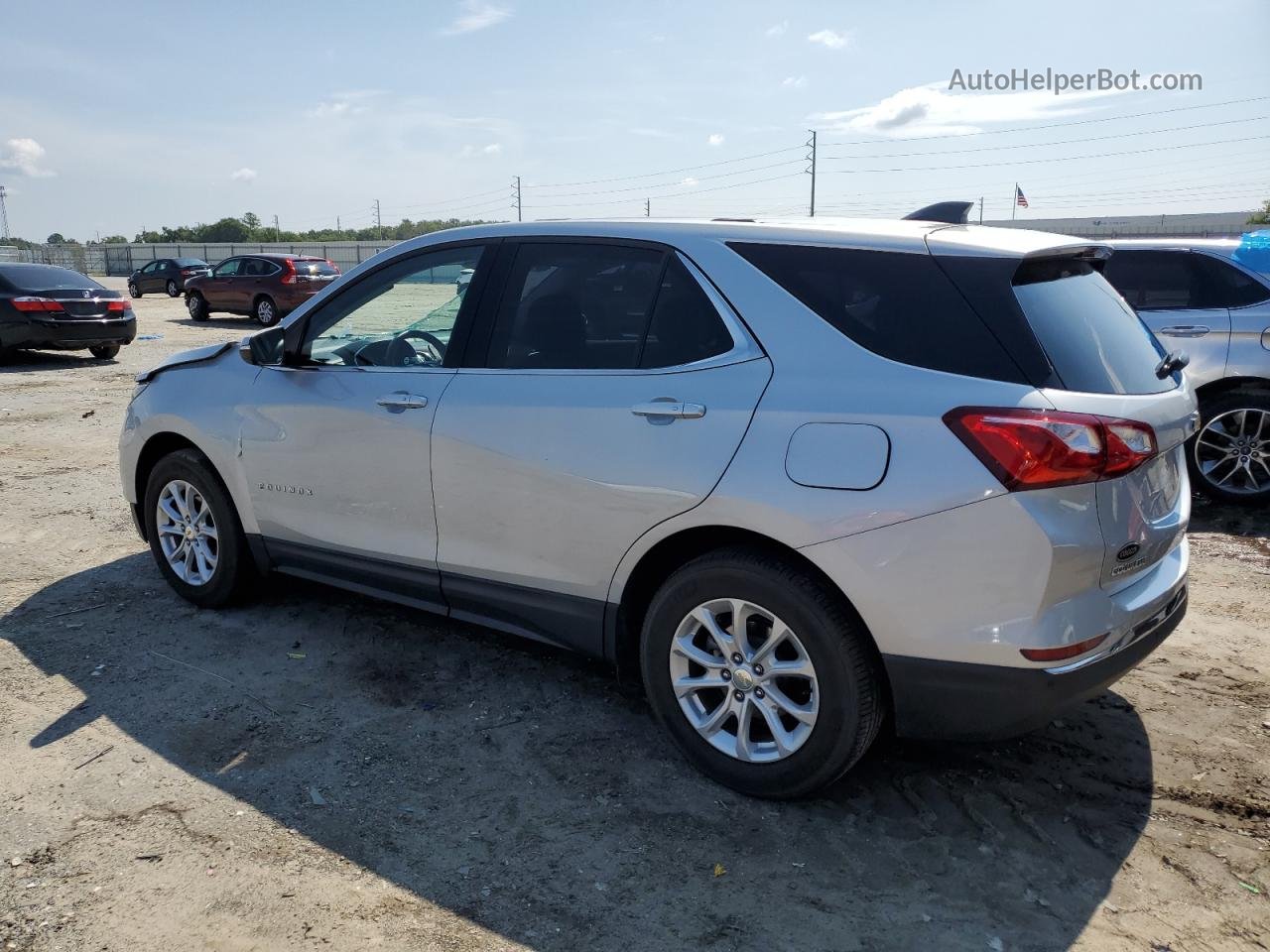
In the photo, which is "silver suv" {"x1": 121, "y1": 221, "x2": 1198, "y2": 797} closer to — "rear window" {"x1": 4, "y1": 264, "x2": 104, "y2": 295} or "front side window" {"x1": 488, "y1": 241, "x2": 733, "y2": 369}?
"front side window" {"x1": 488, "y1": 241, "x2": 733, "y2": 369}

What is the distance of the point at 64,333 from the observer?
15008 mm

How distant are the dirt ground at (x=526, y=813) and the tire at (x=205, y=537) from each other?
0.25m

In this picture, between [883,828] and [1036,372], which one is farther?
[883,828]

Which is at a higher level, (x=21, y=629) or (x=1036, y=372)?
(x=1036, y=372)

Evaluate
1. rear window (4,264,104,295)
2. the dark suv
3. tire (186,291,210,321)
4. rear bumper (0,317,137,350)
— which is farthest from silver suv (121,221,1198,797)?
tire (186,291,210,321)

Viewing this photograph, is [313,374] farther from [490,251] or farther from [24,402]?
[24,402]

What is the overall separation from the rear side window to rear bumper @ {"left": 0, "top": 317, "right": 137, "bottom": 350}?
14.8 metres

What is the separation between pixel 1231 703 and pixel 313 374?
4078 mm

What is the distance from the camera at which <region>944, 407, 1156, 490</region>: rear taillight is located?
9.00 ft

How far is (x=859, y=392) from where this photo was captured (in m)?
2.99

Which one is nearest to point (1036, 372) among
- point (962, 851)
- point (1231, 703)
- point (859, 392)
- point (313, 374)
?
point (859, 392)

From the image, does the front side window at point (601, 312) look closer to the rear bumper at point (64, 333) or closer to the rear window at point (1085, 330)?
the rear window at point (1085, 330)

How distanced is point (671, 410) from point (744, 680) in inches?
36.2

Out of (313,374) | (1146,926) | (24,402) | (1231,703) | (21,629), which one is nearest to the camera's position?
(1146,926)
